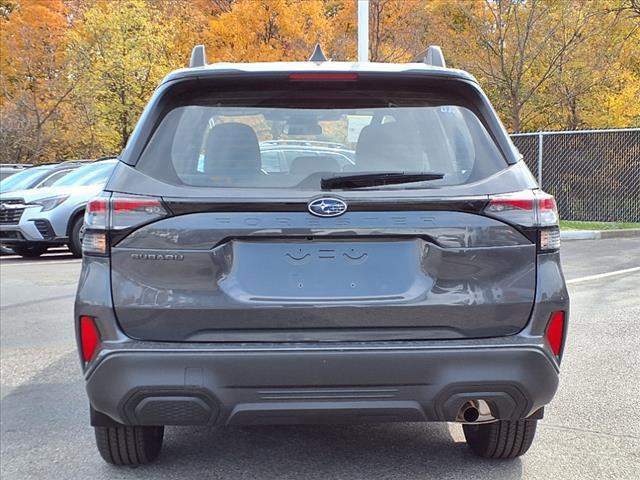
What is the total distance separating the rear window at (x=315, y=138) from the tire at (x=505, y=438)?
1.27 m

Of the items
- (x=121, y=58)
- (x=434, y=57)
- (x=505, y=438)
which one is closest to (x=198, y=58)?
(x=434, y=57)

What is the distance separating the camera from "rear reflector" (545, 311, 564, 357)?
2631mm

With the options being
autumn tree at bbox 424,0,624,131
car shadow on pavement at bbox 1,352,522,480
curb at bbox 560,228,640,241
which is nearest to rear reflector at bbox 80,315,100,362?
car shadow on pavement at bbox 1,352,522,480

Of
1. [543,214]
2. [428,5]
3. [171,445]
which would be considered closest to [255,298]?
[543,214]

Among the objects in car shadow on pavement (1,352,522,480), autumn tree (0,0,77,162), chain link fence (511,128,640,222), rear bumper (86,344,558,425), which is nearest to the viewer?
rear bumper (86,344,558,425)

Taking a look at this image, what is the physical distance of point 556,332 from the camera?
266cm

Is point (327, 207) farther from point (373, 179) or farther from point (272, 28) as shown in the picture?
point (272, 28)

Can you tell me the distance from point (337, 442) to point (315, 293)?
1379mm

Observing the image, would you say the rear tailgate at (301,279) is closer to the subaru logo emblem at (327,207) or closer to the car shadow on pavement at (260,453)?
the subaru logo emblem at (327,207)

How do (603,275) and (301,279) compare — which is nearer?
(301,279)

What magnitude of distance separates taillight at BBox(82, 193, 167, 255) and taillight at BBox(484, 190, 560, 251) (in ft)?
4.27

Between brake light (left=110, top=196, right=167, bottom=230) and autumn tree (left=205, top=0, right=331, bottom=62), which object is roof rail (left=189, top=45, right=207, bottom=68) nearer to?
brake light (left=110, top=196, right=167, bottom=230)

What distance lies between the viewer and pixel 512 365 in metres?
2.56

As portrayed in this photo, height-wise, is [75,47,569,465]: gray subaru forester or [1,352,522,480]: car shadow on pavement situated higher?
[75,47,569,465]: gray subaru forester
